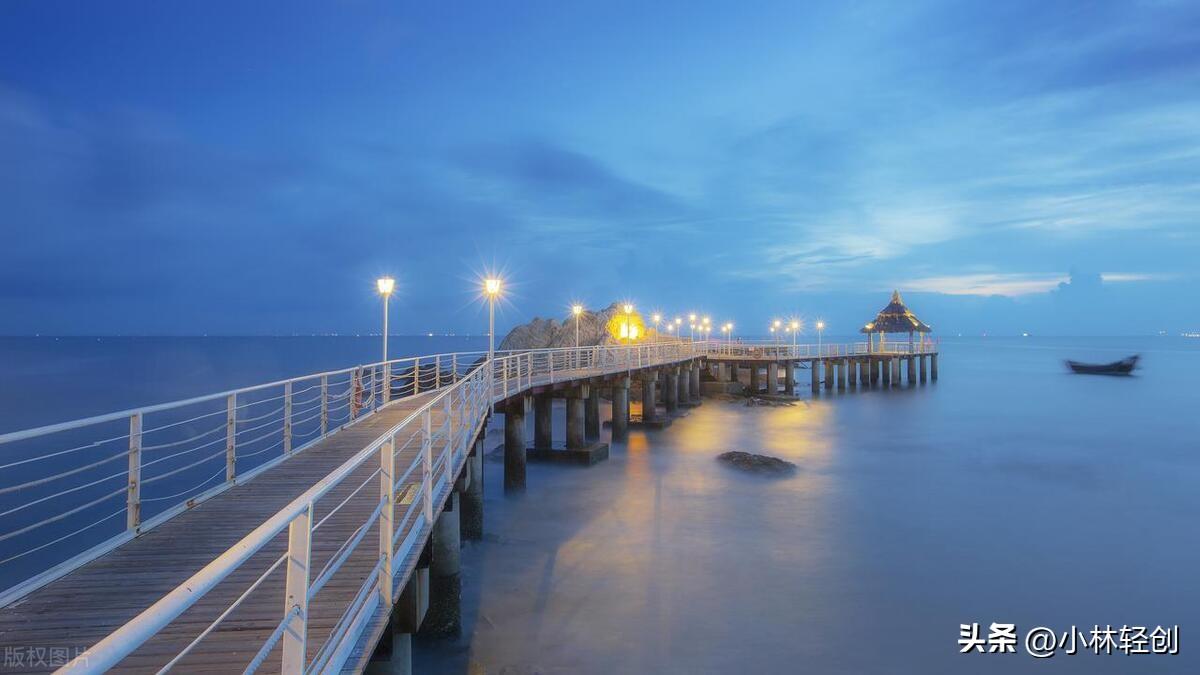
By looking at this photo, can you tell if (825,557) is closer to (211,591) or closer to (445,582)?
(445,582)

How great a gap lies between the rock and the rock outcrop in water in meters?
28.2

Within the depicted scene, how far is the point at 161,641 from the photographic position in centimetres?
412

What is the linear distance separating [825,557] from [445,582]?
7732mm

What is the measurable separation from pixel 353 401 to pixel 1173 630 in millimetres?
14311

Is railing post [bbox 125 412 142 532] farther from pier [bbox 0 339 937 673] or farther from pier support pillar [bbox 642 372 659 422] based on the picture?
pier support pillar [bbox 642 372 659 422]

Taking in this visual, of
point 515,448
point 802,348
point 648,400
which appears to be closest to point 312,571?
point 515,448

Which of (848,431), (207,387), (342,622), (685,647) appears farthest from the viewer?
(207,387)

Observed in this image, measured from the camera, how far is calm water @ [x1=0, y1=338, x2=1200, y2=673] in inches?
375

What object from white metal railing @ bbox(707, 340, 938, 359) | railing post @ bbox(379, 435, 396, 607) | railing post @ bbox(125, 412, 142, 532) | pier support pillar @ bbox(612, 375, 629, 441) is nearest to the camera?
A: railing post @ bbox(379, 435, 396, 607)

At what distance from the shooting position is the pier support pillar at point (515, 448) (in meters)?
17.2

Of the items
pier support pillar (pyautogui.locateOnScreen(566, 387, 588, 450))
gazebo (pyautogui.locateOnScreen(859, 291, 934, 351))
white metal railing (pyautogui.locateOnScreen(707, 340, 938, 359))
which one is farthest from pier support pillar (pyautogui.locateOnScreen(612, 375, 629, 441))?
gazebo (pyautogui.locateOnScreen(859, 291, 934, 351))

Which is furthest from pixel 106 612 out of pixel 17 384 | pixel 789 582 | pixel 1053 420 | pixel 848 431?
pixel 17 384

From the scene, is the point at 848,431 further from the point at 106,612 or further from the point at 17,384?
the point at 17,384

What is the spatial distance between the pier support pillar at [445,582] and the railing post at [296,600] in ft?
19.6
